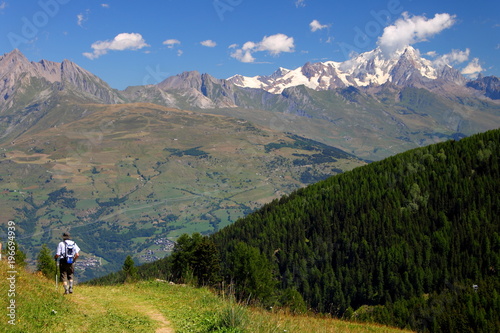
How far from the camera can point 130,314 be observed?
2258 centimetres

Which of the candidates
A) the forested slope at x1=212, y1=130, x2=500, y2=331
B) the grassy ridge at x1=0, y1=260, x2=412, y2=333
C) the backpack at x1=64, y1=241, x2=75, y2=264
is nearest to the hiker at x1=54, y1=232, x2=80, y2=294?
the backpack at x1=64, y1=241, x2=75, y2=264

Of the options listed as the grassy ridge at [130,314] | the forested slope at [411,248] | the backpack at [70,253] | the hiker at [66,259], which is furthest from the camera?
the forested slope at [411,248]

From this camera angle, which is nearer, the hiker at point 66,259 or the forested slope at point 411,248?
the hiker at point 66,259

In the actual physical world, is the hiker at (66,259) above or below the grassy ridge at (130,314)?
above

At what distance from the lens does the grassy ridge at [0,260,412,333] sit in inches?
744

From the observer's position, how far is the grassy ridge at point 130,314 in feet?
62.0

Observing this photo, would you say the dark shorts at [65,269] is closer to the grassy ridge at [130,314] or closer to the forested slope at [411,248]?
the grassy ridge at [130,314]

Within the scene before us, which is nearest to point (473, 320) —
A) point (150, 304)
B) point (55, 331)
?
point (150, 304)

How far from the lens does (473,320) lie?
6412 centimetres

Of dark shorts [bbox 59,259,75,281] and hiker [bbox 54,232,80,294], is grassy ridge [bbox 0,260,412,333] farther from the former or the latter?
dark shorts [bbox 59,259,75,281]

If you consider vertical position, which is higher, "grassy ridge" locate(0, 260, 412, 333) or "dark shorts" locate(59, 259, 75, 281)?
"dark shorts" locate(59, 259, 75, 281)

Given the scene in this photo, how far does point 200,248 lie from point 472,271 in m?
132

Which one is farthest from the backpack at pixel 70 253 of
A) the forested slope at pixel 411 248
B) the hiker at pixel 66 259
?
the forested slope at pixel 411 248

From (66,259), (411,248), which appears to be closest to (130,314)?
(66,259)
